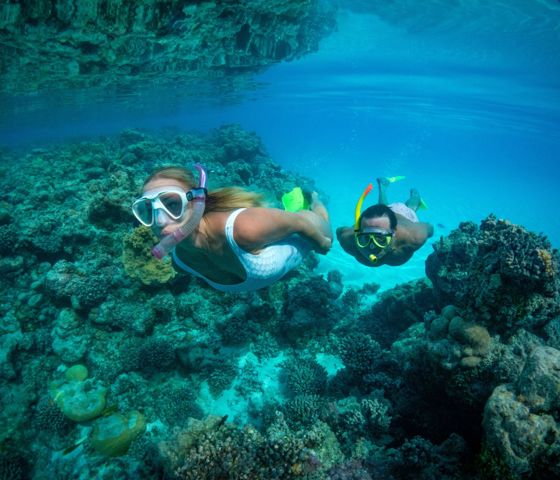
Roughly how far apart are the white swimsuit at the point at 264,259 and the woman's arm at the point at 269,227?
A: 86mm

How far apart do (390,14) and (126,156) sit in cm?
1548

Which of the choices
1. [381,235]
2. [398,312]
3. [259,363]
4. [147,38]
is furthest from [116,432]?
[147,38]

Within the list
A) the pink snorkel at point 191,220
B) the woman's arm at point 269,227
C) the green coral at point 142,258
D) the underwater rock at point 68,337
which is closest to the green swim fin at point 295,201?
the woman's arm at point 269,227

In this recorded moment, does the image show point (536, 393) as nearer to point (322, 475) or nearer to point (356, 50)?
point (322, 475)

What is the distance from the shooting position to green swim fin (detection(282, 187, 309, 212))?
13.1 ft

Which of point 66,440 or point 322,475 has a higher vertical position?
point 322,475

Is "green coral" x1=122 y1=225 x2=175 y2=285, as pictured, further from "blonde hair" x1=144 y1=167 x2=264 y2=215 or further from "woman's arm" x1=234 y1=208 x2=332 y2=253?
"woman's arm" x1=234 y1=208 x2=332 y2=253

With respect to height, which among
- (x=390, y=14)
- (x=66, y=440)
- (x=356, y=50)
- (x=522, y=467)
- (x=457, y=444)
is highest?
(x=390, y=14)

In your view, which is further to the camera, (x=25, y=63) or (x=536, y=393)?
(x=25, y=63)

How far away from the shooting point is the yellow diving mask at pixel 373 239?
4.71m

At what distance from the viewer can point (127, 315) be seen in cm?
699

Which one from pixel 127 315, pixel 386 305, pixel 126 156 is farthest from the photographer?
pixel 126 156

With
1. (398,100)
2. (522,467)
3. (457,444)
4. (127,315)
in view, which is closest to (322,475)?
(457,444)

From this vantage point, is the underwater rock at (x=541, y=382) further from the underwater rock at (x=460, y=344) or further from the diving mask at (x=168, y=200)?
the diving mask at (x=168, y=200)
